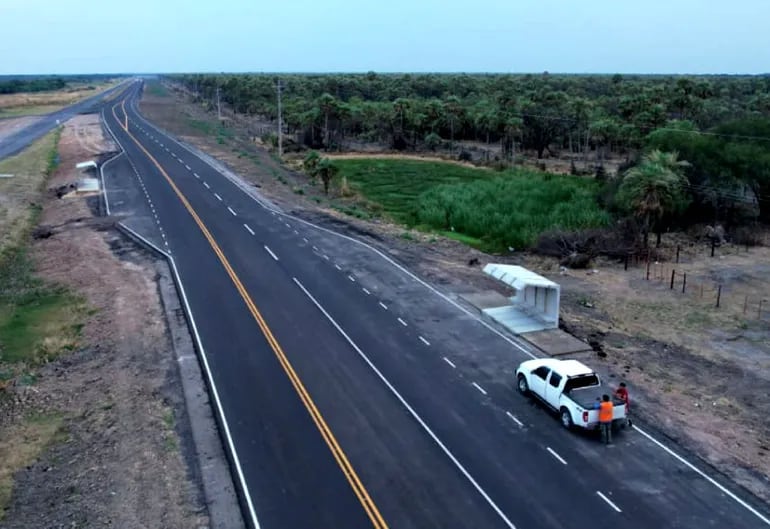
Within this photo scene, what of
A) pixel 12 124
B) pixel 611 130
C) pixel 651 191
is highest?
pixel 611 130

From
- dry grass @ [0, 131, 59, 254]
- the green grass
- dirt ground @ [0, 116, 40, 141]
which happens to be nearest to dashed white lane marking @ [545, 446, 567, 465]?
A: the green grass

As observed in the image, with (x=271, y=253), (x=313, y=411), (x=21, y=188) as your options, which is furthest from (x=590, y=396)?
(x=21, y=188)

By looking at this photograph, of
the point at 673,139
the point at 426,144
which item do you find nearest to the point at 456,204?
the point at 673,139

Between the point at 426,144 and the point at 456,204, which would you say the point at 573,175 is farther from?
the point at 426,144

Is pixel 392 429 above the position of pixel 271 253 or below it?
below

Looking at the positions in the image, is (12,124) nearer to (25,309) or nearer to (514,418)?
(25,309)

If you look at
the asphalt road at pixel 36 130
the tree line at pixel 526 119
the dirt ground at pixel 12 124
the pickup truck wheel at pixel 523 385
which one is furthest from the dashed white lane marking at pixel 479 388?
the dirt ground at pixel 12 124
